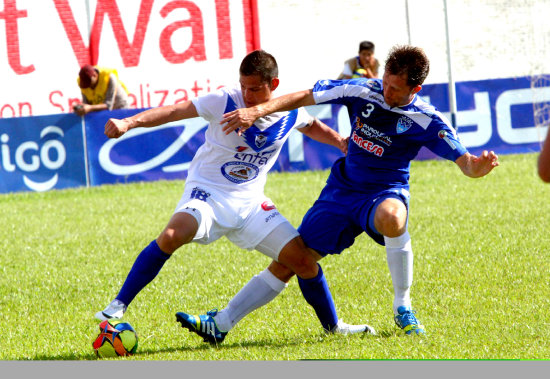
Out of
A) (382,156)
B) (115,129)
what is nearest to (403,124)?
(382,156)

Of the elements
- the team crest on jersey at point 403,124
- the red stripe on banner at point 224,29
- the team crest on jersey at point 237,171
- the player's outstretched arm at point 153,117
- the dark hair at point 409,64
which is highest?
the red stripe on banner at point 224,29

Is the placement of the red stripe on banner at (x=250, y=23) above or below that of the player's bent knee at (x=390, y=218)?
above

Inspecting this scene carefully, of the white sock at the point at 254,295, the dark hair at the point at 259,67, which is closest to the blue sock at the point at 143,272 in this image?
the white sock at the point at 254,295


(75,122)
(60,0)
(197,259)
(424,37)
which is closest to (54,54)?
(60,0)

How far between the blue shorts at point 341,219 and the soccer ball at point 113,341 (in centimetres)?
120

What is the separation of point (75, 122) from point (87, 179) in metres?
0.90

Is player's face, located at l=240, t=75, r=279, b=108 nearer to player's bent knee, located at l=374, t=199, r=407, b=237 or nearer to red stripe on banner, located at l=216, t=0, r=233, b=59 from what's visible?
player's bent knee, located at l=374, t=199, r=407, b=237

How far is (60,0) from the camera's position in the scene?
69.5 ft

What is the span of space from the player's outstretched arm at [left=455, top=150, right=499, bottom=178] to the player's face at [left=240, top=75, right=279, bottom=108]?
121 cm

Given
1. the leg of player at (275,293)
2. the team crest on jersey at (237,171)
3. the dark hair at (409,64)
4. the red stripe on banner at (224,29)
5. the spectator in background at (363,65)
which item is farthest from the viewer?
the red stripe on banner at (224,29)

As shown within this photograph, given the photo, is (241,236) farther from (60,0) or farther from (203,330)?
(60,0)

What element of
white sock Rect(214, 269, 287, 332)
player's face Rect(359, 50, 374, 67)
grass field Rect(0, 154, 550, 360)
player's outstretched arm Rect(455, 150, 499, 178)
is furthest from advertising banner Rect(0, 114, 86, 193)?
player's outstretched arm Rect(455, 150, 499, 178)

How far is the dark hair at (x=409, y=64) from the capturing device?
16.8ft

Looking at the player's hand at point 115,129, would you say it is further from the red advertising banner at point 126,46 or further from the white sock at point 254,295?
the red advertising banner at point 126,46
